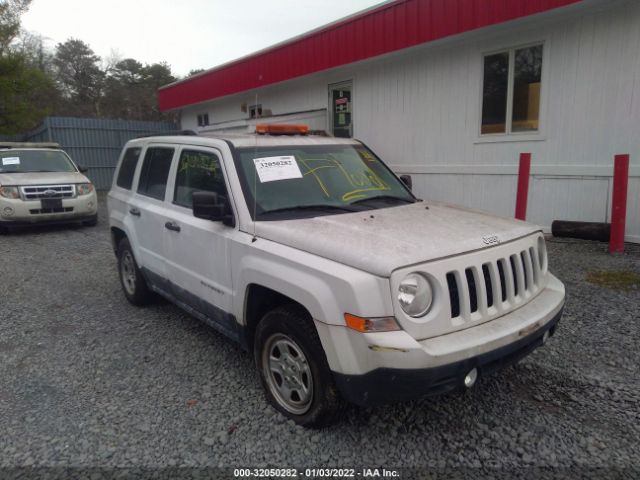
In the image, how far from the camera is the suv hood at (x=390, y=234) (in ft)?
8.13

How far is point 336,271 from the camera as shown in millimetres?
2465

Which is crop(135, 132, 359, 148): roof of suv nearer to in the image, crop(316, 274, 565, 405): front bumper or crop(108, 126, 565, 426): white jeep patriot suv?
crop(108, 126, 565, 426): white jeep patriot suv

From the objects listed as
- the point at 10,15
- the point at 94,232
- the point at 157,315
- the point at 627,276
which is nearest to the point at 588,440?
the point at 627,276

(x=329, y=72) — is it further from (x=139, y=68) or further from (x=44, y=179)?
(x=139, y=68)

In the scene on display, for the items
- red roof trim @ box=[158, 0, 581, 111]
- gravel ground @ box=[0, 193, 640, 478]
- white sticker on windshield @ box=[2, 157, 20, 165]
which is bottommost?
gravel ground @ box=[0, 193, 640, 478]

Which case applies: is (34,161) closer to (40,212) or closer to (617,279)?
(40,212)

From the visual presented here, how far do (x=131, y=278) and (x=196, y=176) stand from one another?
6.49 feet

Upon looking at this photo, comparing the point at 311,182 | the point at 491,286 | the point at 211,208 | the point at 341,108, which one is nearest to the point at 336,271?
the point at 491,286

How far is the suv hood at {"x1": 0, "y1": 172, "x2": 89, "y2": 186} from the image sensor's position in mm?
9484

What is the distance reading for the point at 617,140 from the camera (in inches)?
272

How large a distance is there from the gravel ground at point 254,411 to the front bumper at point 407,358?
496 mm

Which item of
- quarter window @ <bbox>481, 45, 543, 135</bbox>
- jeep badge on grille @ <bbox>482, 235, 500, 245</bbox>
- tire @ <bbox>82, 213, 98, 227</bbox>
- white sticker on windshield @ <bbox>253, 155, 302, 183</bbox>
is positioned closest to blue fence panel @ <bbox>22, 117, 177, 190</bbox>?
tire @ <bbox>82, 213, 98, 227</bbox>

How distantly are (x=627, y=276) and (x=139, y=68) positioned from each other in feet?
149

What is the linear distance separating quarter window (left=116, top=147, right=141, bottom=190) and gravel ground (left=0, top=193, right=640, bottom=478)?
1493 millimetres
